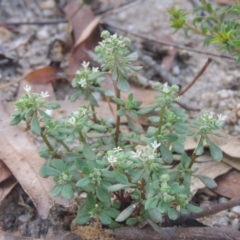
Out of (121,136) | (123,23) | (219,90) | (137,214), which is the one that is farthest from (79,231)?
(123,23)

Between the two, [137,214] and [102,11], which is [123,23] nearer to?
[102,11]

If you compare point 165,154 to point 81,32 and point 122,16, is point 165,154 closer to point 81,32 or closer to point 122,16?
point 81,32

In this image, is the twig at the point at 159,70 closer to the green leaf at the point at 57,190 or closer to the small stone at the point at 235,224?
the small stone at the point at 235,224

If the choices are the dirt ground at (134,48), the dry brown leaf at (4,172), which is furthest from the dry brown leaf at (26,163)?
the dirt ground at (134,48)

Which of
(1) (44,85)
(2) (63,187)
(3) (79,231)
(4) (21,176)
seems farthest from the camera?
(1) (44,85)

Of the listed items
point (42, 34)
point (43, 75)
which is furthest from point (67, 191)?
point (42, 34)

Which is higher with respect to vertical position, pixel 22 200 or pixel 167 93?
pixel 167 93

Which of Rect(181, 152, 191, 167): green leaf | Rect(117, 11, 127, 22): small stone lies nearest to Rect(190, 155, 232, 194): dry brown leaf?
Rect(181, 152, 191, 167): green leaf

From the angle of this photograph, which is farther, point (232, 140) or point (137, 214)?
point (232, 140)
